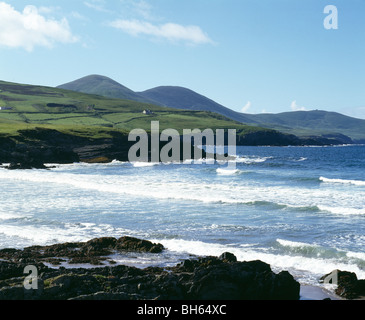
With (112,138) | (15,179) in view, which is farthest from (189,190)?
(112,138)

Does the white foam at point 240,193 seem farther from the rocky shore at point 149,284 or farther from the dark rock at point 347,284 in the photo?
the rocky shore at point 149,284

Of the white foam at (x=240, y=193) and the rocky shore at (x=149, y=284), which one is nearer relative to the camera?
the rocky shore at (x=149, y=284)

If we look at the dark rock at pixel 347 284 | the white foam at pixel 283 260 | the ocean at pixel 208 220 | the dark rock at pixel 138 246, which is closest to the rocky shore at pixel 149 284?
the dark rock at pixel 347 284

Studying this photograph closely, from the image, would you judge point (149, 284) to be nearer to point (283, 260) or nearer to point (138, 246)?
point (138, 246)

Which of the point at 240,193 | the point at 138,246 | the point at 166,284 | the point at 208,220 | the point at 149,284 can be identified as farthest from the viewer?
the point at 240,193

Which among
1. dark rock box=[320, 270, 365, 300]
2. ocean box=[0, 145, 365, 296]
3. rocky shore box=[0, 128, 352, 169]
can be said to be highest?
rocky shore box=[0, 128, 352, 169]

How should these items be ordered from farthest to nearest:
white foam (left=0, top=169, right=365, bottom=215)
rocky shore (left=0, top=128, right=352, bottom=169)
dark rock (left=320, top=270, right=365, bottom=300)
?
rocky shore (left=0, top=128, right=352, bottom=169), white foam (left=0, top=169, right=365, bottom=215), dark rock (left=320, top=270, right=365, bottom=300)

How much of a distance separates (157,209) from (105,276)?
16.5 m

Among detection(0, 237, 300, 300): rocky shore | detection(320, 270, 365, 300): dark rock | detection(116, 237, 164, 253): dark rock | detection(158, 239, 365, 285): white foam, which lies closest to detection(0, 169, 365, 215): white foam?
detection(158, 239, 365, 285): white foam

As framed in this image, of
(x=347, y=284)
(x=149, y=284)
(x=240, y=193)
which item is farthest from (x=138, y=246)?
(x=240, y=193)

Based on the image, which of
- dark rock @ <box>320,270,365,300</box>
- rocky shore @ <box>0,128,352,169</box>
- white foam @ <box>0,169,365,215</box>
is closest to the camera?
dark rock @ <box>320,270,365,300</box>

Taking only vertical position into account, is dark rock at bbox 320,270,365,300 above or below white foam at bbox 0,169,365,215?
above

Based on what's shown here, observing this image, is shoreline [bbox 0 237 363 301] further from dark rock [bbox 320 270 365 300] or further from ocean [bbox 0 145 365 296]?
ocean [bbox 0 145 365 296]
